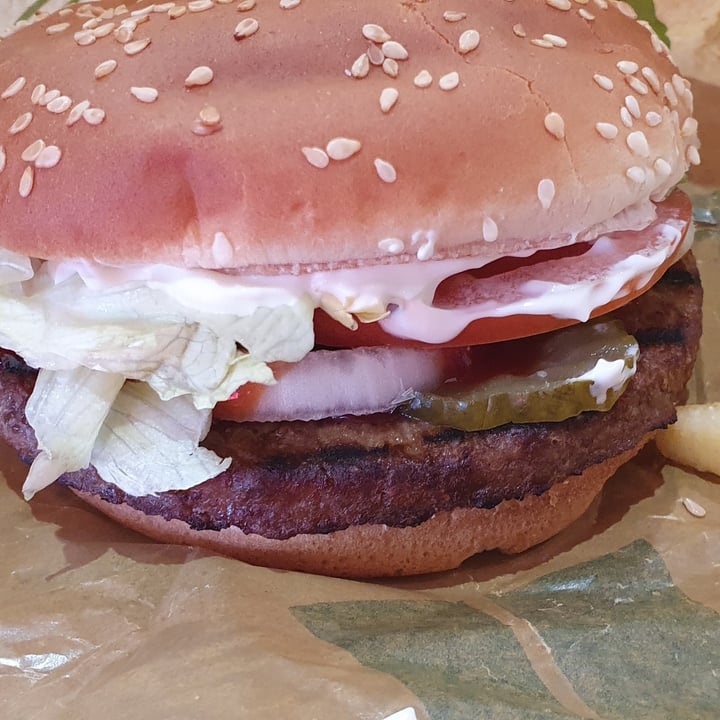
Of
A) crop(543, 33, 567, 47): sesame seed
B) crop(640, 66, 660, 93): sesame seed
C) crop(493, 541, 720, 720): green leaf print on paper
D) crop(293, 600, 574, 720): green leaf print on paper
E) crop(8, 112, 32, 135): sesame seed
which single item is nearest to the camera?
crop(293, 600, 574, 720): green leaf print on paper

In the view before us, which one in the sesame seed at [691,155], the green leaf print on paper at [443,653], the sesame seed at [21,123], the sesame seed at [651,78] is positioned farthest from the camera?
the sesame seed at [691,155]

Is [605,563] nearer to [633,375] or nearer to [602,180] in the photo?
[633,375]

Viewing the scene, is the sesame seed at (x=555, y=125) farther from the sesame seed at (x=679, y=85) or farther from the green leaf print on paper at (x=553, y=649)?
the green leaf print on paper at (x=553, y=649)

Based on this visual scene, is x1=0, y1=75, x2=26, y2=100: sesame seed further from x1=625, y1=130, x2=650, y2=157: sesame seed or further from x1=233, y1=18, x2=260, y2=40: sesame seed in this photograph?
x1=625, y1=130, x2=650, y2=157: sesame seed

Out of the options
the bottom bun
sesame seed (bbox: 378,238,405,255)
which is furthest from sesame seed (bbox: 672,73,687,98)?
sesame seed (bbox: 378,238,405,255)

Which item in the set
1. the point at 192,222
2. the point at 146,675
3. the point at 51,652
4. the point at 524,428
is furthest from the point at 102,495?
the point at 524,428

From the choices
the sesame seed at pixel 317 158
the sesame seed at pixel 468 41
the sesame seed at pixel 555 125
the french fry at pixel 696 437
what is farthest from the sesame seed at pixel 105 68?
the french fry at pixel 696 437
